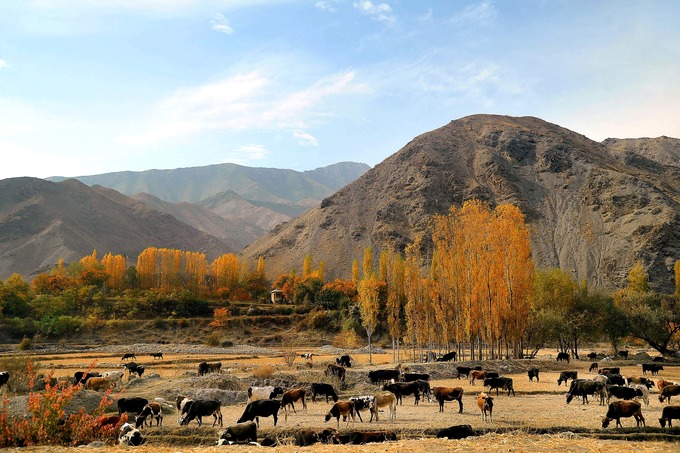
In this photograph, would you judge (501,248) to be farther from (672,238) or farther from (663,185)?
(663,185)

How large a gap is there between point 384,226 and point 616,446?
12776 centimetres

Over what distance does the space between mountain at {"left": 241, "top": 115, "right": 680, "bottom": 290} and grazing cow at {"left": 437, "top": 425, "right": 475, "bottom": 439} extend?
335ft

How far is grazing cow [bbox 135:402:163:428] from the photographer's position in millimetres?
17578

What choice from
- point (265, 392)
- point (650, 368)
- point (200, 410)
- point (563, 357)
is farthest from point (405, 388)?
point (563, 357)

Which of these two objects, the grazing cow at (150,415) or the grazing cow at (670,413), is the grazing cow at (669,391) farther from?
the grazing cow at (150,415)

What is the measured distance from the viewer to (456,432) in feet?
49.4

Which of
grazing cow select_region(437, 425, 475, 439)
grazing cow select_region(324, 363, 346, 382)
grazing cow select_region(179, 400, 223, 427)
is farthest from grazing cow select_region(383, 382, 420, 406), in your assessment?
grazing cow select_region(179, 400, 223, 427)

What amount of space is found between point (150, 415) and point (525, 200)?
138389 millimetres

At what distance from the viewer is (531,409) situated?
20.4 meters

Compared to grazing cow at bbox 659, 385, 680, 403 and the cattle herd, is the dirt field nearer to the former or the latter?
the cattle herd

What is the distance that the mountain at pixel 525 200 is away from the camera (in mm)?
110312

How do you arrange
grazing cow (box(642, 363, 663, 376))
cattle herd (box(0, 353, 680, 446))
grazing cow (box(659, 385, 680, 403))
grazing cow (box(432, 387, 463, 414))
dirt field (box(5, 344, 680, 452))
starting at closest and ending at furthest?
1. dirt field (box(5, 344, 680, 452))
2. cattle herd (box(0, 353, 680, 446))
3. grazing cow (box(432, 387, 463, 414))
4. grazing cow (box(659, 385, 680, 403))
5. grazing cow (box(642, 363, 663, 376))

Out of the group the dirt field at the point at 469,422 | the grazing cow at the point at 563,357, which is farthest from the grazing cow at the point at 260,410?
the grazing cow at the point at 563,357

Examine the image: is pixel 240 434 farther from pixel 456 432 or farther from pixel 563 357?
pixel 563 357
